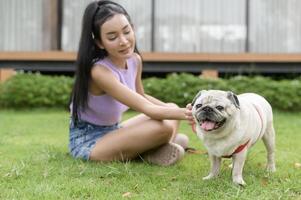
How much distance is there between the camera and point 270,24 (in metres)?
10.9

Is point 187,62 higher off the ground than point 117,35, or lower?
lower

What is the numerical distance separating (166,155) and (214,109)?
3.91ft

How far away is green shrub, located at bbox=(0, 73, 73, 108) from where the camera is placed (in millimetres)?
9031

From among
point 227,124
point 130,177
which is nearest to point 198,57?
point 130,177

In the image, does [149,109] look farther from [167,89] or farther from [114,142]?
[167,89]

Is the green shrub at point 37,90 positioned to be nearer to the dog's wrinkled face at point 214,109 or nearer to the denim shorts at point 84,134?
the denim shorts at point 84,134

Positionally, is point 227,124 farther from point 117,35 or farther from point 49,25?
point 49,25

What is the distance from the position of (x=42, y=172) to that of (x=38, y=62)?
641 cm

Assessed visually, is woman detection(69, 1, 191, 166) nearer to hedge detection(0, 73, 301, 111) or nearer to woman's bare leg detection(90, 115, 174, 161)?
woman's bare leg detection(90, 115, 174, 161)

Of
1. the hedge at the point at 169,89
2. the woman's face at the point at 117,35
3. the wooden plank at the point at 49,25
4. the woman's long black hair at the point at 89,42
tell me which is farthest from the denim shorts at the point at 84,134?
the wooden plank at the point at 49,25

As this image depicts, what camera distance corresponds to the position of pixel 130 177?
3.74 metres

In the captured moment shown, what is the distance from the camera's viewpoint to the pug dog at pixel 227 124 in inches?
128

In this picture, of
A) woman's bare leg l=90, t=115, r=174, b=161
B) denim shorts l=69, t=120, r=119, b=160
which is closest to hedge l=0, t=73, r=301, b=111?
denim shorts l=69, t=120, r=119, b=160

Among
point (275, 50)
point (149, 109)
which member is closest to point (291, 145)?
point (149, 109)
